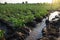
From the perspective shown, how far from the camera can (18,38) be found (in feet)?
27.9

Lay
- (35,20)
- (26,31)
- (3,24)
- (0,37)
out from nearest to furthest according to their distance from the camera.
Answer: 1. (0,37)
2. (26,31)
3. (3,24)
4. (35,20)

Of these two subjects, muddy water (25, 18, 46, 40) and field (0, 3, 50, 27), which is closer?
muddy water (25, 18, 46, 40)

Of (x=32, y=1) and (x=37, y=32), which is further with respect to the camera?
(x=32, y=1)

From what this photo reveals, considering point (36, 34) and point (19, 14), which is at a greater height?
point (19, 14)

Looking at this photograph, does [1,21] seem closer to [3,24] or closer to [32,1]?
[3,24]

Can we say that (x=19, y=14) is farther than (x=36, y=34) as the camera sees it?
Yes

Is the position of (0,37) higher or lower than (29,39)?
higher

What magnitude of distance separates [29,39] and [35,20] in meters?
3.83

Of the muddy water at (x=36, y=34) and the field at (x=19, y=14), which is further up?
the field at (x=19, y=14)

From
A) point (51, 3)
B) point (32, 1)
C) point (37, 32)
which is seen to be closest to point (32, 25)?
point (37, 32)

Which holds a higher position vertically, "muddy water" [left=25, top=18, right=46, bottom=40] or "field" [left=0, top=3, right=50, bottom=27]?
"field" [left=0, top=3, right=50, bottom=27]

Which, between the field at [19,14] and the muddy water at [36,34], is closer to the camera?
the muddy water at [36,34]

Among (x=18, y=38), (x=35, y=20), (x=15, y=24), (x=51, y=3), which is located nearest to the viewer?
(x=18, y=38)

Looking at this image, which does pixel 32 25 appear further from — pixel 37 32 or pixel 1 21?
pixel 1 21
